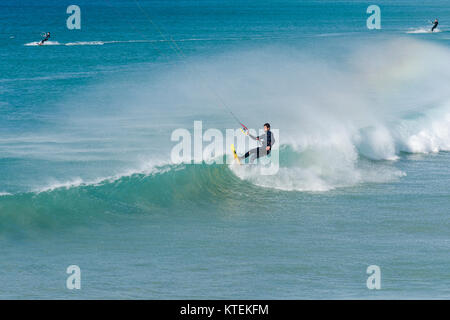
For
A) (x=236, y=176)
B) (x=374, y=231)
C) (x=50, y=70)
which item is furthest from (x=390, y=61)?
(x=374, y=231)

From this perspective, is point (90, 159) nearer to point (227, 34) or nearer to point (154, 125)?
point (154, 125)

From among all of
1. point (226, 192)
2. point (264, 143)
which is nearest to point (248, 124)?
point (226, 192)

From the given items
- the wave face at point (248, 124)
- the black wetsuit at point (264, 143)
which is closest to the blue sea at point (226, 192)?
the wave face at point (248, 124)

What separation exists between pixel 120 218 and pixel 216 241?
2747 mm

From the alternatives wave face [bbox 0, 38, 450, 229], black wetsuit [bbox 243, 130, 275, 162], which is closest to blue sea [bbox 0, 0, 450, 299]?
wave face [bbox 0, 38, 450, 229]

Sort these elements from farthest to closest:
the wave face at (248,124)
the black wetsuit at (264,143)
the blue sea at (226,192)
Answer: the wave face at (248,124)
the black wetsuit at (264,143)
the blue sea at (226,192)

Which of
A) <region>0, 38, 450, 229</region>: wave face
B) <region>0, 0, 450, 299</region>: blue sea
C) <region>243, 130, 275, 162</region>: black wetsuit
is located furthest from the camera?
<region>0, 38, 450, 229</region>: wave face

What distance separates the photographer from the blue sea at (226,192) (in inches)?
461

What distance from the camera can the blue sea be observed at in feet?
38.4

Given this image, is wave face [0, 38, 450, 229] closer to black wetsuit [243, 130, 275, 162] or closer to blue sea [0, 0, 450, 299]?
blue sea [0, 0, 450, 299]

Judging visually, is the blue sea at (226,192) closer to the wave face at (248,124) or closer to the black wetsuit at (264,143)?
the wave face at (248,124)

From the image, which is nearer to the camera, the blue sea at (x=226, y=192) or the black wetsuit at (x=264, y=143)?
the blue sea at (x=226, y=192)

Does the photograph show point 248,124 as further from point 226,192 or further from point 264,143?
point 264,143

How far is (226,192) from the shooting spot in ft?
A: 55.9
